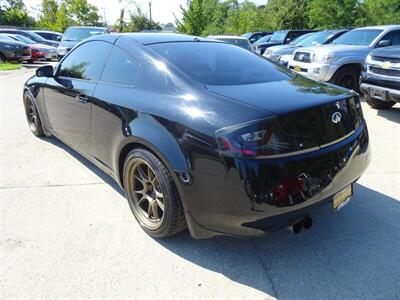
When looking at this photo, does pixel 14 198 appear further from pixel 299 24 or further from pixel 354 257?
pixel 299 24

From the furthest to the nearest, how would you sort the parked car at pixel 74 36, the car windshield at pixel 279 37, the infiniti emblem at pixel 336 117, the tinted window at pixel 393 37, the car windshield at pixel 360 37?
the car windshield at pixel 279 37 → the parked car at pixel 74 36 → the car windshield at pixel 360 37 → the tinted window at pixel 393 37 → the infiniti emblem at pixel 336 117

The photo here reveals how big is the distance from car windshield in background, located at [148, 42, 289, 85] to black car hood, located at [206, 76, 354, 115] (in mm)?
143

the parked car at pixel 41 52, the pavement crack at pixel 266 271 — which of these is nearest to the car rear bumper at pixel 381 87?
the pavement crack at pixel 266 271

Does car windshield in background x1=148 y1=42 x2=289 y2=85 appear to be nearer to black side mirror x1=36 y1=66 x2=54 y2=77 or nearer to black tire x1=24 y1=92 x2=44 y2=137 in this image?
black side mirror x1=36 y1=66 x2=54 y2=77

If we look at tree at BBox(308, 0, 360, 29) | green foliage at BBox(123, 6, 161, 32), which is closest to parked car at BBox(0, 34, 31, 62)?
tree at BBox(308, 0, 360, 29)

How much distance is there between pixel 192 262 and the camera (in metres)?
2.82

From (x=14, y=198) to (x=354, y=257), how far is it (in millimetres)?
3115

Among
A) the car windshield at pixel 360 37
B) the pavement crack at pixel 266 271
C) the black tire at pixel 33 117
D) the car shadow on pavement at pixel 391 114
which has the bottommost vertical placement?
the pavement crack at pixel 266 271

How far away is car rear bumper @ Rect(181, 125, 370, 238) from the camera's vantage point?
2.32 metres

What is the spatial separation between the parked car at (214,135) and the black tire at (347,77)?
18.9ft

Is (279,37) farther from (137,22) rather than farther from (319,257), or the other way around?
(137,22)

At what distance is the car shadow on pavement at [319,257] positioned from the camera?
2.53m

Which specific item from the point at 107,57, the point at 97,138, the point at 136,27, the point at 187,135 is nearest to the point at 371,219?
the point at 187,135

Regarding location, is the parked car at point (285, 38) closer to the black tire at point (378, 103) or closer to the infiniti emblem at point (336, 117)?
the black tire at point (378, 103)
